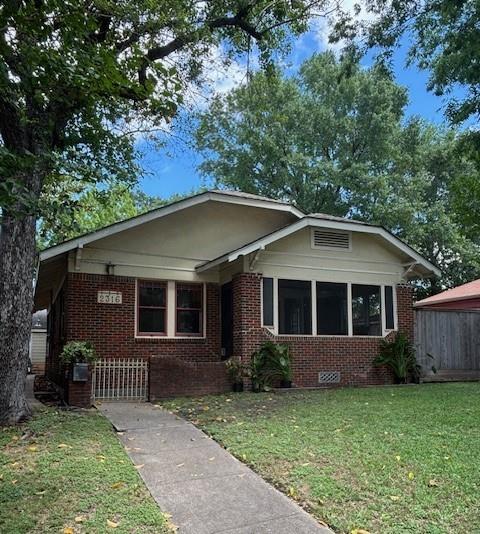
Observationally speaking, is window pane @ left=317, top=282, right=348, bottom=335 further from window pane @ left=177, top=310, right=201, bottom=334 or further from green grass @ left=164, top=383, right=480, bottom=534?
window pane @ left=177, top=310, right=201, bottom=334

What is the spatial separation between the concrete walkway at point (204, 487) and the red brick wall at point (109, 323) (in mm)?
4529

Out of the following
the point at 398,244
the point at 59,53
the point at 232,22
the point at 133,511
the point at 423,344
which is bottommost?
the point at 133,511

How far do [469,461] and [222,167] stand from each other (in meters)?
27.6

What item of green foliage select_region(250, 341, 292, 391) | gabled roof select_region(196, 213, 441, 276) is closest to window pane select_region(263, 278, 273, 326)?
green foliage select_region(250, 341, 292, 391)

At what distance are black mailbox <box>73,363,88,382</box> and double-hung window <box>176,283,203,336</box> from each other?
3.62 m

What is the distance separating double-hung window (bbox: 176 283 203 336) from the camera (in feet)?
43.6

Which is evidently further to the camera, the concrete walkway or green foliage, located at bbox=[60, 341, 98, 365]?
green foliage, located at bbox=[60, 341, 98, 365]

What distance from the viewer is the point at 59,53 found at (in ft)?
21.4

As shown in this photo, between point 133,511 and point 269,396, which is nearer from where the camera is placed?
point 133,511

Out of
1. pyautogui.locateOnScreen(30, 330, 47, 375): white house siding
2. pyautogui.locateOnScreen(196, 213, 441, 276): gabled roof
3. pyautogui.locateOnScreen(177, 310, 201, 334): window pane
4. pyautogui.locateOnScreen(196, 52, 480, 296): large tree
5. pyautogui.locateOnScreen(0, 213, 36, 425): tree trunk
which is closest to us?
pyautogui.locateOnScreen(0, 213, 36, 425): tree trunk

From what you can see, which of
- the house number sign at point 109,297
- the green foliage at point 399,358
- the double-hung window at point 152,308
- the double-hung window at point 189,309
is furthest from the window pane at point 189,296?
the green foliage at point 399,358

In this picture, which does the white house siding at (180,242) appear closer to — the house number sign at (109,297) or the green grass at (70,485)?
the house number sign at (109,297)

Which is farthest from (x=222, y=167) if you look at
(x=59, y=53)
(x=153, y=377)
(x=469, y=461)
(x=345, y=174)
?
(x=469, y=461)

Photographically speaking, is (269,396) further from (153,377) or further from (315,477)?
(315,477)
